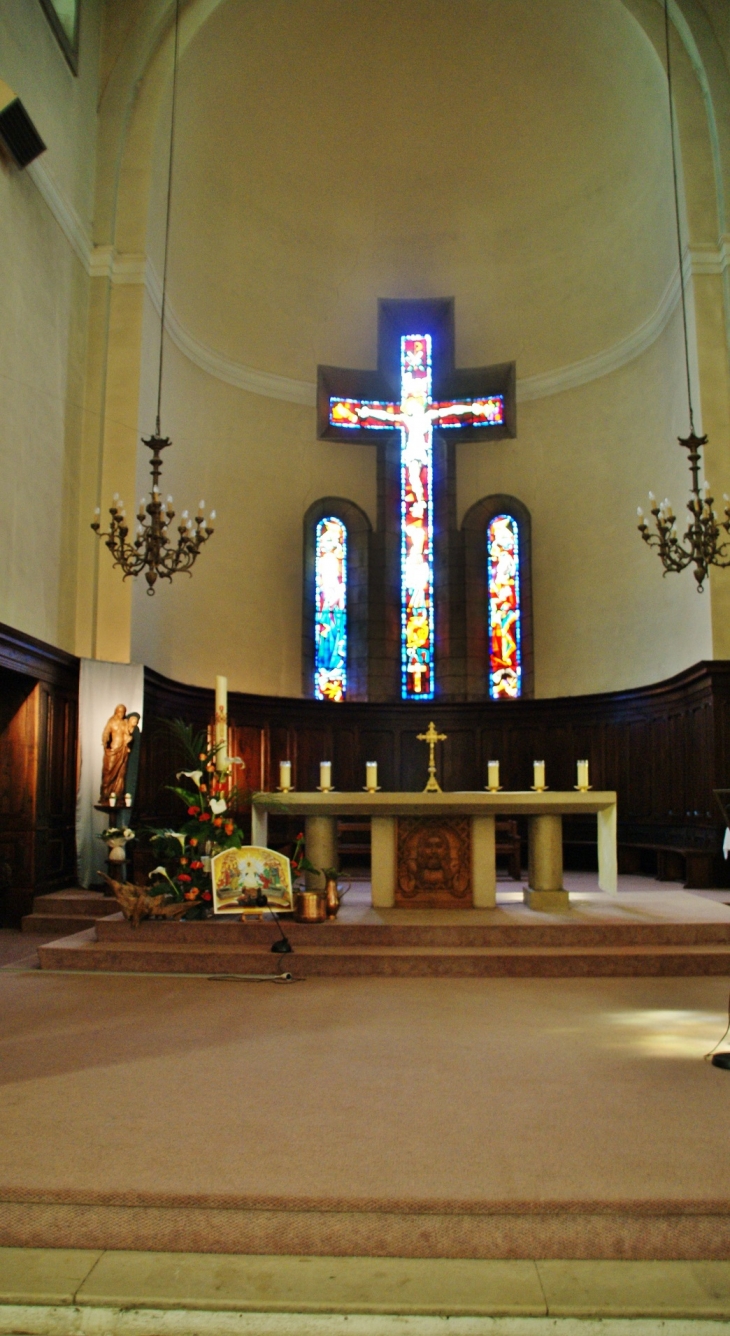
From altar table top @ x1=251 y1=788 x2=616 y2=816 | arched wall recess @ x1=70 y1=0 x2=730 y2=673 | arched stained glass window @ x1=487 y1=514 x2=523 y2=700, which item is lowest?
altar table top @ x1=251 y1=788 x2=616 y2=816

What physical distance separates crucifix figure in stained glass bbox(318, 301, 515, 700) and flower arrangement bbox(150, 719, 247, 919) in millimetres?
7263

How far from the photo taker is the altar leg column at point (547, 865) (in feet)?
28.0

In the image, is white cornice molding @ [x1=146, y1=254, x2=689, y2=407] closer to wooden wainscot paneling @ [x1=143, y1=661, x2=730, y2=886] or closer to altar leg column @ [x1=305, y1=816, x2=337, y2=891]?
wooden wainscot paneling @ [x1=143, y1=661, x2=730, y2=886]

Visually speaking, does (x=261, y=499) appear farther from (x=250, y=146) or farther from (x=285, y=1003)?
(x=285, y=1003)

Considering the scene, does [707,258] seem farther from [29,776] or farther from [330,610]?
[29,776]

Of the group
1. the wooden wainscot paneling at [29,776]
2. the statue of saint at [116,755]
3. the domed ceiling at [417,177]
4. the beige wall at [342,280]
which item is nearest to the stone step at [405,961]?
the wooden wainscot paneling at [29,776]

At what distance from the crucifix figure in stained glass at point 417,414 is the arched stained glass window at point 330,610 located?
2.94 ft

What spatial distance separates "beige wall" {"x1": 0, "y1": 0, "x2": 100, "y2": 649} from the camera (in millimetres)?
9641

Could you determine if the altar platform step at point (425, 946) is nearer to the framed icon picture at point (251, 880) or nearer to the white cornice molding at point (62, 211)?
the framed icon picture at point (251, 880)

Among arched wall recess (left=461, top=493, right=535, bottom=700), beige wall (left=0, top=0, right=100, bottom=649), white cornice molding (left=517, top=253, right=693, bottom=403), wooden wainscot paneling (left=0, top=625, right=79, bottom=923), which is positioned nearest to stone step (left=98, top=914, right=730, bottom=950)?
wooden wainscot paneling (left=0, top=625, right=79, bottom=923)

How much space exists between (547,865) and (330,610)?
24.7 feet

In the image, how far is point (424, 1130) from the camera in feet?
12.5

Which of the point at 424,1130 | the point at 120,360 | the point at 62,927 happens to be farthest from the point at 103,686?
the point at 424,1130

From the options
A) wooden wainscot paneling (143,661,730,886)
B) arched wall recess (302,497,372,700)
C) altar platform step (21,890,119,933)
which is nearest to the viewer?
altar platform step (21,890,119,933)
